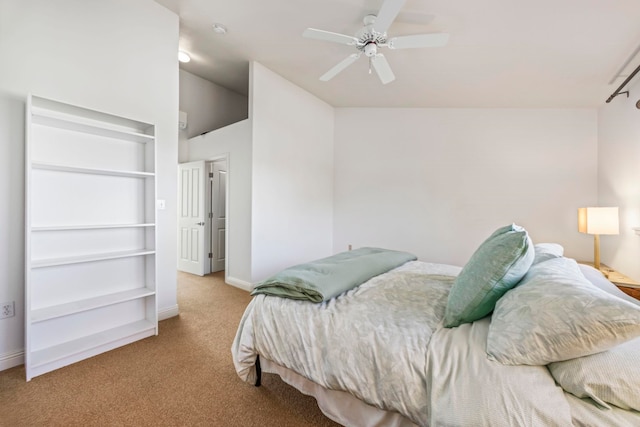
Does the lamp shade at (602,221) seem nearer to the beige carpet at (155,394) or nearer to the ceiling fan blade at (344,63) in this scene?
the ceiling fan blade at (344,63)

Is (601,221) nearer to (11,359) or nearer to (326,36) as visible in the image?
(326,36)

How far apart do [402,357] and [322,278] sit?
0.68 m

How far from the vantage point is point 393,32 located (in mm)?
2707

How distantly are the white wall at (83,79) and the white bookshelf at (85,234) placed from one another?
99 millimetres

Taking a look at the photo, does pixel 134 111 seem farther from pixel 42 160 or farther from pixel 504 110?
pixel 504 110

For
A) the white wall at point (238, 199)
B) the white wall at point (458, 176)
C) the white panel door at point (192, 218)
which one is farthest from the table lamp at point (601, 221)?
the white panel door at point (192, 218)

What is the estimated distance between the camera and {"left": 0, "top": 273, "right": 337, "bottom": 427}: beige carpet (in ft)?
4.85

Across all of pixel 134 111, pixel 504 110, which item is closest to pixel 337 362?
pixel 134 111

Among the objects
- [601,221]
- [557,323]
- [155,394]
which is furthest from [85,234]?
[601,221]

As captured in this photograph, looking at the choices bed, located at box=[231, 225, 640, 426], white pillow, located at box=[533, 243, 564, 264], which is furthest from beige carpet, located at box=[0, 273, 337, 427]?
white pillow, located at box=[533, 243, 564, 264]

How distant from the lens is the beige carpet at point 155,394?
1.48 metres

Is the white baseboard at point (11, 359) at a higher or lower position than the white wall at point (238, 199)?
lower

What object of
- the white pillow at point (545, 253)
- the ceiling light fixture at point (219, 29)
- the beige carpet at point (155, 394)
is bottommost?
the beige carpet at point (155, 394)

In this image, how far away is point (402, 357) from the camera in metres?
1.14
